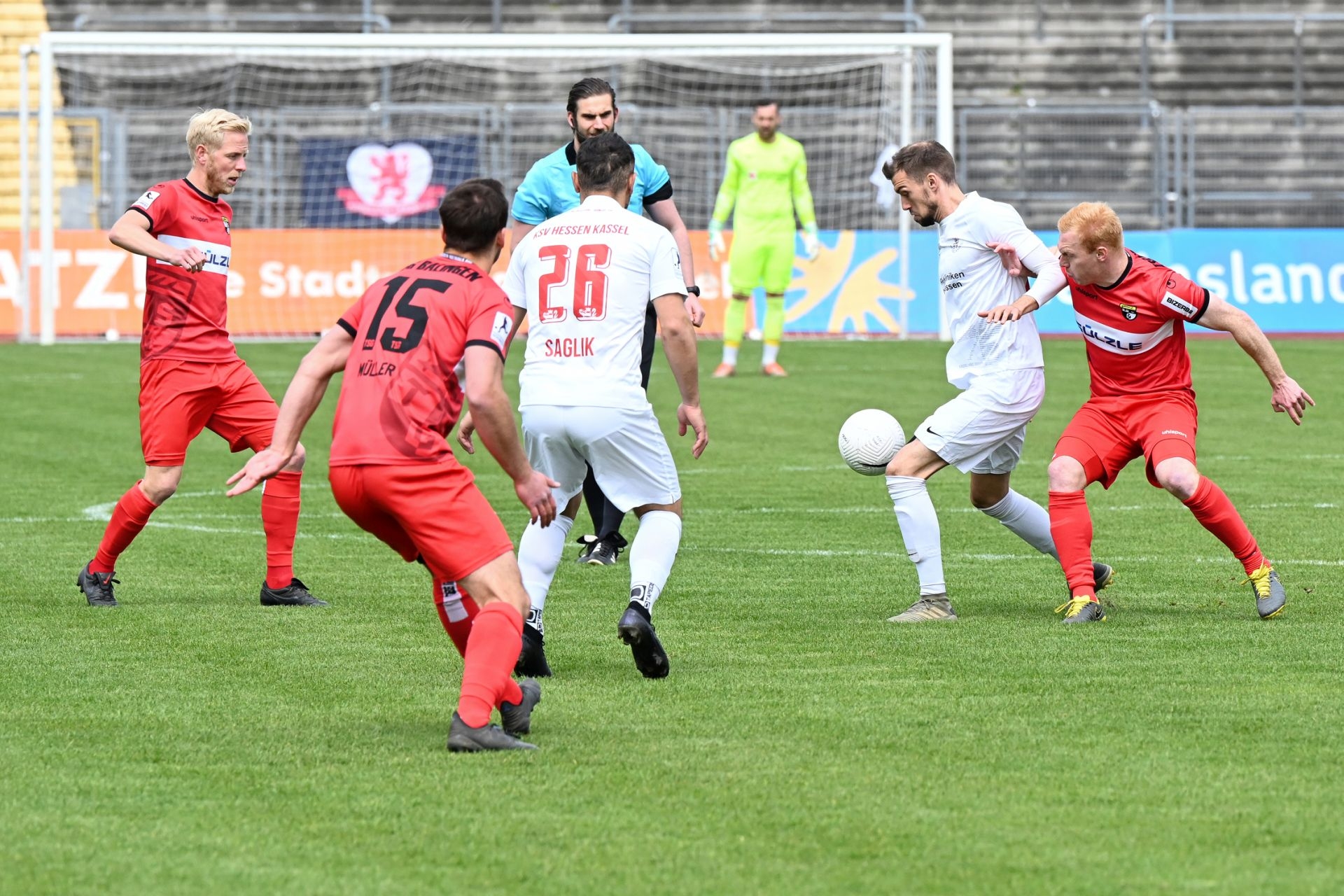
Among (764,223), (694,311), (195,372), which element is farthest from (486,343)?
(764,223)

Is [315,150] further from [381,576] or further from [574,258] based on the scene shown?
[574,258]

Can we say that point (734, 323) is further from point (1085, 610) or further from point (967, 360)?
point (1085, 610)

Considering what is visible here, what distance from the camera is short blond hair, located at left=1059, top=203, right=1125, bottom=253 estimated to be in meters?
7.22

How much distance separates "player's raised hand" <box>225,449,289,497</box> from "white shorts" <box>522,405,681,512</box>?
1.12m

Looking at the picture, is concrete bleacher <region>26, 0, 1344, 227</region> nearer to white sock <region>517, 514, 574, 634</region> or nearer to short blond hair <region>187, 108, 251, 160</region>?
short blond hair <region>187, 108, 251, 160</region>

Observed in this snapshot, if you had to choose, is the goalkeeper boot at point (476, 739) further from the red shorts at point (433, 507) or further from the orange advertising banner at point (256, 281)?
the orange advertising banner at point (256, 281)

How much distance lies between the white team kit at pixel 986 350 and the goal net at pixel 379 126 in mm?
14487

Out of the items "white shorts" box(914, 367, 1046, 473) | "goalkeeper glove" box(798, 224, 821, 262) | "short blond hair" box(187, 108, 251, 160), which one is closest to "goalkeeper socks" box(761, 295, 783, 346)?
"goalkeeper glove" box(798, 224, 821, 262)

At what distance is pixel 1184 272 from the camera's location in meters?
23.9

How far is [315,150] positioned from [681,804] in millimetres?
22666

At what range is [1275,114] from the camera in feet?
94.5

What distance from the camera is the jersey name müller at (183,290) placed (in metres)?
7.92

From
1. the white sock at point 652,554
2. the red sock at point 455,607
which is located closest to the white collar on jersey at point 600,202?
the white sock at point 652,554

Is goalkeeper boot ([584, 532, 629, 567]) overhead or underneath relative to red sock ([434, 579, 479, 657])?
underneath
